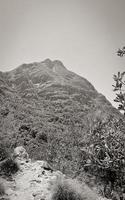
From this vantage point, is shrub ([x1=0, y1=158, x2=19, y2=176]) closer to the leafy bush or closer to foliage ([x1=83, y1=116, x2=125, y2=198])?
the leafy bush

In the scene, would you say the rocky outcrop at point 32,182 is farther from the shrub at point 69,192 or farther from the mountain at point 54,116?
the mountain at point 54,116

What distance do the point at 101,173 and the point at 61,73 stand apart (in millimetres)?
72063

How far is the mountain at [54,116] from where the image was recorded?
15.1 meters

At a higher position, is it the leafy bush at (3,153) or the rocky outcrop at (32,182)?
the leafy bush at (3,153)

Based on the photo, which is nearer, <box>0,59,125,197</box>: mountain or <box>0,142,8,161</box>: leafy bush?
<box>0,142,8,161</box>: leafy bush

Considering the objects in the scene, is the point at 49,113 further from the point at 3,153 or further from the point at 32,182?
the point at 32,182

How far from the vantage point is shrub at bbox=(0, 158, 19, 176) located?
940 cm

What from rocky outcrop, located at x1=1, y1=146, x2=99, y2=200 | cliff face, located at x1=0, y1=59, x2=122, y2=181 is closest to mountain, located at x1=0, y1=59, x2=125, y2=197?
cliff face, located at x1=0, y1=59, x2=122, y2=181

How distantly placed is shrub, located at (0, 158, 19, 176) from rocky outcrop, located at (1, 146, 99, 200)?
23 centimetres

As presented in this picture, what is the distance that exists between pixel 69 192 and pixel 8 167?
3.62 m

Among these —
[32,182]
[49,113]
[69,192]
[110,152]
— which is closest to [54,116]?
[49,113]

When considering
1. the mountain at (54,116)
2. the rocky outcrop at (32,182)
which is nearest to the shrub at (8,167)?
the rocky outcrop at (32,182)

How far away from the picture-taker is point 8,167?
9.70 meters

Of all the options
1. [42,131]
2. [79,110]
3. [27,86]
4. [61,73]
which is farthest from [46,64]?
[42,131]
